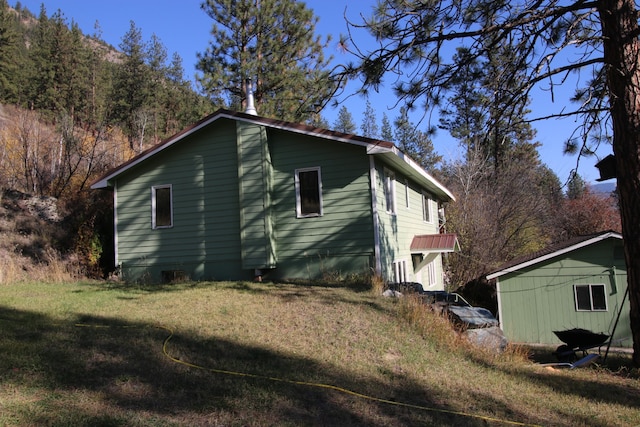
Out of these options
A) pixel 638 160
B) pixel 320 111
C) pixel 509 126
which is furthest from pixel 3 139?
pixel 638 160

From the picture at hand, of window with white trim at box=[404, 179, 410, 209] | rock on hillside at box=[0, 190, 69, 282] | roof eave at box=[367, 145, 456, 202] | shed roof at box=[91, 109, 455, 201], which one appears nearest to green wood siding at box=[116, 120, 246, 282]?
shed roof at box=[91, 109, 455, 201]

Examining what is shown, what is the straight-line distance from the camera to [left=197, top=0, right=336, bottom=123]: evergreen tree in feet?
74.8

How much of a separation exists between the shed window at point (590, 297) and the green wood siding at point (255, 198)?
A: 1295cm

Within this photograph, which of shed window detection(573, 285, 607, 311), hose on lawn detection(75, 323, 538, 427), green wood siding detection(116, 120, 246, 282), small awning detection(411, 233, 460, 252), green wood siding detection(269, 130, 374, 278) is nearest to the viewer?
hose on lawn detection(75, 323, 538, 427)

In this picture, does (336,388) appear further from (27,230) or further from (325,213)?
(27,230)

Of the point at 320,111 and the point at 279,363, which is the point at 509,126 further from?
the point at 279,363

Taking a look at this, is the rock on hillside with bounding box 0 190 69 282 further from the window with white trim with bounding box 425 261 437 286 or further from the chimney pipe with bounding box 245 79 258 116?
the window with white trim with bounding box 425 261 437 286

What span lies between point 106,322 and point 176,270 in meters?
6.81

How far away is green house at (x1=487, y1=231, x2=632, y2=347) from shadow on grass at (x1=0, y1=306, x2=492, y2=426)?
609 inches

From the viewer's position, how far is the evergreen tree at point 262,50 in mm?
22812

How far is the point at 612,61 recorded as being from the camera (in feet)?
24.4

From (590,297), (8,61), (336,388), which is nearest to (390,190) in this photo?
(336,388)

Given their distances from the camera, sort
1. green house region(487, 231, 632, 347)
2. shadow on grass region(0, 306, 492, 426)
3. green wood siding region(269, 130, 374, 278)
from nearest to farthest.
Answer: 1. shadow on grass region(0, 306, 492, 426)
2. green wood siding region(269, 130, 374, 278)
3. green house region(487, 231, 632, 347)

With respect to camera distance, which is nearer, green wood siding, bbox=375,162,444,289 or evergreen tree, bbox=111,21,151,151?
green wood siding, bbox=375,162,444,289
